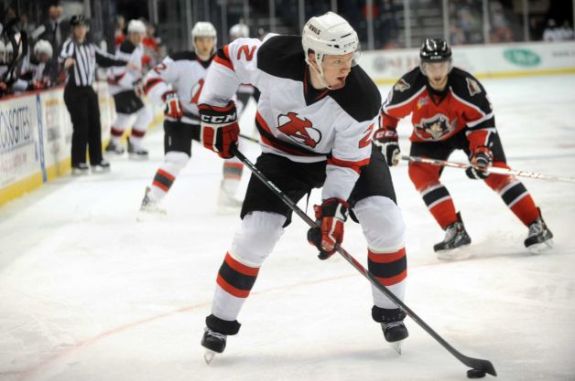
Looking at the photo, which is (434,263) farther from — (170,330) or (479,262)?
(170,330)

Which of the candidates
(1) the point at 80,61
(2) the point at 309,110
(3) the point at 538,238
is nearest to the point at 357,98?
(2) the point at 309,110

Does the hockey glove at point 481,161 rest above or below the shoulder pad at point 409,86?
Result: below

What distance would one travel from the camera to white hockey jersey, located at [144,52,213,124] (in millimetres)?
5637

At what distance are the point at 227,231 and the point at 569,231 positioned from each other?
177 cm

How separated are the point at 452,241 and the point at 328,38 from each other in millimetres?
1861

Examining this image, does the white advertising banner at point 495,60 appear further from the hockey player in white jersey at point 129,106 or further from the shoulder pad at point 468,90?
the shoulder pad at point 468,90

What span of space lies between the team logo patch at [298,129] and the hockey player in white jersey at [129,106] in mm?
5623

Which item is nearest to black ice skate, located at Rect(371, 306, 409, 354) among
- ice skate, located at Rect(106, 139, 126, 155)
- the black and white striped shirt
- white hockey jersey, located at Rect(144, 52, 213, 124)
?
white hockey jersey, located at Rect(144, 52, 213, 124)

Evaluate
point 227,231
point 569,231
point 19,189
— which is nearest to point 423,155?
point 569,231

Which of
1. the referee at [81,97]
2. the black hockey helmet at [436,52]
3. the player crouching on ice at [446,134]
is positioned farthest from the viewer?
the referee at [81,97]

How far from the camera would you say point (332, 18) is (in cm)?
263

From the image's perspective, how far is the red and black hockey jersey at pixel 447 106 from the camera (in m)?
4.09

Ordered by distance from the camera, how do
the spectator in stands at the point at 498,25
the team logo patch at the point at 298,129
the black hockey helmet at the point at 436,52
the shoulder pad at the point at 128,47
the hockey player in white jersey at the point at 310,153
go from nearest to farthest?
the hockey player in white jersey at the point at 310,153 → the team logo patch at the point at 298,129 → the black hockey helmet at the point at 436,52 → the shoulder pad at the point at 128,47 → the spectator in stands at the point at 498,25

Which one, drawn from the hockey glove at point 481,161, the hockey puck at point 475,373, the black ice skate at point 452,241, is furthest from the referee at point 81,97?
the hockey puck at point 475,373
